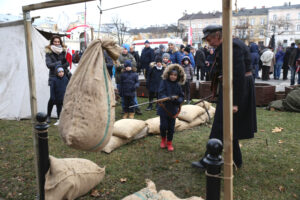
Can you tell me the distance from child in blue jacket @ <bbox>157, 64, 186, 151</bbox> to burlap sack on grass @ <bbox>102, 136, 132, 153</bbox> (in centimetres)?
70

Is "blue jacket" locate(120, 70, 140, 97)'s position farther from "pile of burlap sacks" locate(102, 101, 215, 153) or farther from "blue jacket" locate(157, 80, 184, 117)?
"blue jacket" locate(157, 80, 184, 117)

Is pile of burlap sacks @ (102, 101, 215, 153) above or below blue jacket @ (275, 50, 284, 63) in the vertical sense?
below

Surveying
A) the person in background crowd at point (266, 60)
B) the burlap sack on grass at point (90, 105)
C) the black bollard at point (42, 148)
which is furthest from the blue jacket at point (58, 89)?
the person in background crowd at point (266, 60)

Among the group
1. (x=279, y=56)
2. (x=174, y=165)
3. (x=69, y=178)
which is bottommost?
(x=174, y=165)

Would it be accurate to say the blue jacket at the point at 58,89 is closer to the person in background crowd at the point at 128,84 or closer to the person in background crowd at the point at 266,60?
the person in background crowd at the point at 128,84

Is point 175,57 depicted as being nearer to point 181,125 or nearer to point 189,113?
point 189,113

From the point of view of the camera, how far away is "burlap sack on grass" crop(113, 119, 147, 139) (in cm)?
483

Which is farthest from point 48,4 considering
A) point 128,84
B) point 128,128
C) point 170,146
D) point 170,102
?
point 128,84

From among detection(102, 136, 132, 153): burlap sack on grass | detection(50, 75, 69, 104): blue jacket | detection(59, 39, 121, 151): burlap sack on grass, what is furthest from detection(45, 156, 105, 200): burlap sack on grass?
detection(50, 75, 69, 104): blue jacket

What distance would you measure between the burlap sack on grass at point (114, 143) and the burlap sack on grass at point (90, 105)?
2.18 metres

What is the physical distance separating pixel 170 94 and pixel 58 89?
2931 millimetres

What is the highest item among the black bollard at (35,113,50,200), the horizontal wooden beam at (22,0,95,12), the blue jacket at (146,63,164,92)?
the horizontal wooden beam at (22,0,95,12)

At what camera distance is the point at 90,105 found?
2.26m

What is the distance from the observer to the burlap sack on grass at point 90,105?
224 cm
